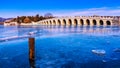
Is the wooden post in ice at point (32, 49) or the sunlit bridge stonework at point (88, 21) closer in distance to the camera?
the wooden post in ice at point (32, 49)

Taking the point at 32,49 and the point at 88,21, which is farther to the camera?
the point at 88,21

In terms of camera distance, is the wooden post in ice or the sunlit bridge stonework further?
the sunlit bridge stonework

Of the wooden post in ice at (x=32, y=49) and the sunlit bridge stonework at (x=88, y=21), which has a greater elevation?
the sunlit bridge stonework at (x=88, y=21)

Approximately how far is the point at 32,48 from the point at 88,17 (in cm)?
7238

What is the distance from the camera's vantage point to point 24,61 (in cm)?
1600

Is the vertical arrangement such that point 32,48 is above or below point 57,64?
above

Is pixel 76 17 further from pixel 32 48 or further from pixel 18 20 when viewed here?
pixel 32 48

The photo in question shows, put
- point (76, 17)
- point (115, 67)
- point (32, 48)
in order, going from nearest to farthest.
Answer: point (115, 67), point (32, 48), point (76, 17)

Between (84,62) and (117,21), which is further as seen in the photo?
(117,21)

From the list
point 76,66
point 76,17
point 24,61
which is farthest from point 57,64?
point 76,17

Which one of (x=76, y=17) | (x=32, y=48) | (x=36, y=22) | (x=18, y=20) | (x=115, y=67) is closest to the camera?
(x=115, y=67)

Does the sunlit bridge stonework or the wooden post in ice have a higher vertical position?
the sunlit bridge stonework

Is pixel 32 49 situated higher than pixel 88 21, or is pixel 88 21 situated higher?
pixel 88 21

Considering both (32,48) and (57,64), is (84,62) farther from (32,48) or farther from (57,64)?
(32,48)
